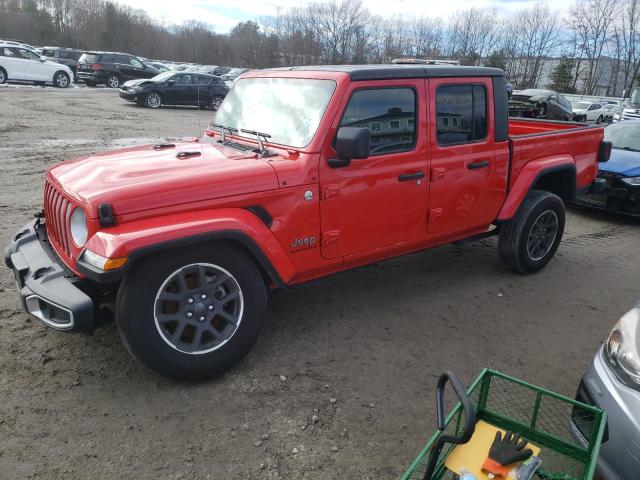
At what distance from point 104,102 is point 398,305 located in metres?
18.7

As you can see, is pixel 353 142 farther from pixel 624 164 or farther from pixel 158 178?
pixel 624 164

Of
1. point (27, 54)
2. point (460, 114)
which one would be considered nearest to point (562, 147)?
point (460, 114)

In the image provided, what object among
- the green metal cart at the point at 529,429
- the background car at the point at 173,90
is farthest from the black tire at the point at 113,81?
the green metal cart at the point at 529,429

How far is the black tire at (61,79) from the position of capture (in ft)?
77.8

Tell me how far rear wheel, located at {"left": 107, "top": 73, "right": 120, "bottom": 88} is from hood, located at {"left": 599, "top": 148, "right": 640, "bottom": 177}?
2372 centimetres

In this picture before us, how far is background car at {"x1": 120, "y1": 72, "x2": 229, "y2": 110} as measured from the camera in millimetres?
19203

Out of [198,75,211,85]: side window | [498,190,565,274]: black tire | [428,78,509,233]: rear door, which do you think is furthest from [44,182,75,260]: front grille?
[198,75,211,85]: side window

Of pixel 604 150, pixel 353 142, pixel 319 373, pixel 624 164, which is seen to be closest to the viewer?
pixel 353 142

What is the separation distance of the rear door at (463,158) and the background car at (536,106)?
1376 centimetres

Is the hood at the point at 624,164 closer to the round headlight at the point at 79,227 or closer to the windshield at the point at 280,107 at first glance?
the windshield at the point at 280,107

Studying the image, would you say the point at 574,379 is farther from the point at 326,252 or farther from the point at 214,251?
the point at 214,251

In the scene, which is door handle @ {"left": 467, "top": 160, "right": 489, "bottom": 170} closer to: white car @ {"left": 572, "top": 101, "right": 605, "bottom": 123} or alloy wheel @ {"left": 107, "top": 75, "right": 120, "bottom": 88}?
white car @ {"left": 572, "top": 101, "right": 605, "bottom": 123}

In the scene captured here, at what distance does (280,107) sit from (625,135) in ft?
23.6

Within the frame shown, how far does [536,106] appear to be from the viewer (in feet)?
58.4
